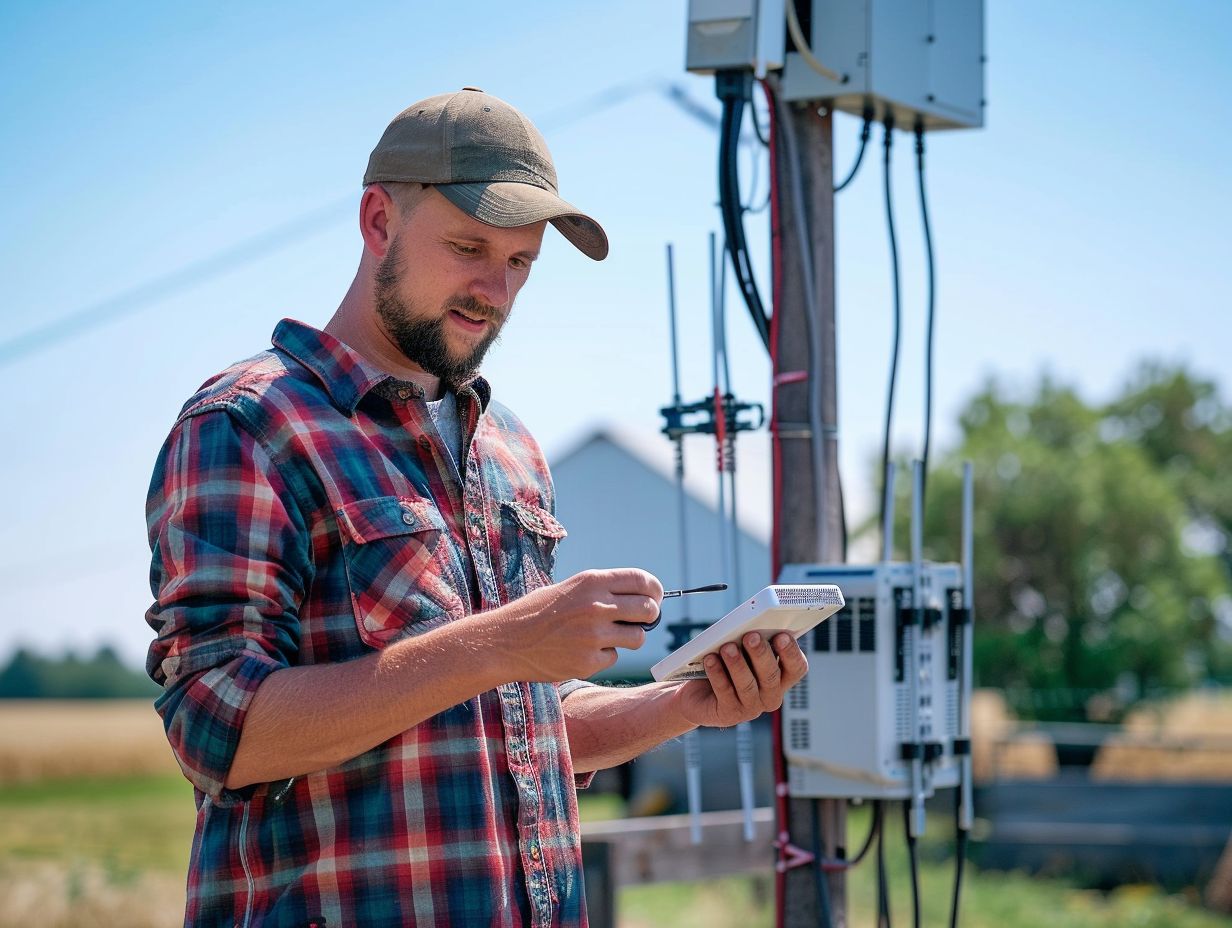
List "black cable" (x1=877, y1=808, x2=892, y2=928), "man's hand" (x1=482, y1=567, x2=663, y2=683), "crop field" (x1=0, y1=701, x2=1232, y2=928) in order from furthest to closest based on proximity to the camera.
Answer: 1. "crop field" (x1=0, y1=701, x2=1232, y2=928)
2. "black cable" (x1=877, y1=808, x2=892, y2=928)
3. "man's hand" (x1=482, y1=567, x2=663, y2=683)

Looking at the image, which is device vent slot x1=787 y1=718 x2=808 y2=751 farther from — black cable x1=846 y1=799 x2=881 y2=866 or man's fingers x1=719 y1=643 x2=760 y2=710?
man's fingers x1=719 y1=643 x2=760 y2=710

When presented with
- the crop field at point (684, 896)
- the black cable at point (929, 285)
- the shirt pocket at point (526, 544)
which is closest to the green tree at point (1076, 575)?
the crop field at point (684, 896)

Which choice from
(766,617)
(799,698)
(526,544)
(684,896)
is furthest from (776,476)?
(684,896)

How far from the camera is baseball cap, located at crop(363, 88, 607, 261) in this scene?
5.63ft

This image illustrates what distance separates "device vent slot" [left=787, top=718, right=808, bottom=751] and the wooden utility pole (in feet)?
0.45

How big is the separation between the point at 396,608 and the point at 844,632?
1724 millimetres

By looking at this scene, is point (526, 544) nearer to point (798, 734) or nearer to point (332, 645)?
point (332, 645)

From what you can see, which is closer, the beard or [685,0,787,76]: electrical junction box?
the beard

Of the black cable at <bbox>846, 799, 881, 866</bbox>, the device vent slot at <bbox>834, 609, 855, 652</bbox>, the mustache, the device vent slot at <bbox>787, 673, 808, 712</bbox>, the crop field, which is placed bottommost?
the crop field

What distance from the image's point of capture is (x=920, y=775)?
3141 mm

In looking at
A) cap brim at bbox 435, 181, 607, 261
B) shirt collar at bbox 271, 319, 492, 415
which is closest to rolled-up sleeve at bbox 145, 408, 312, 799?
shirt collar at bbox 271, 319, 492, 415

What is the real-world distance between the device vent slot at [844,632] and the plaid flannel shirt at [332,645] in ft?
4.87

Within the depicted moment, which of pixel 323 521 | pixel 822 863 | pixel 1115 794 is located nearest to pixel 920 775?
pixel 822 863

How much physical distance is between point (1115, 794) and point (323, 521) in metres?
11.5
